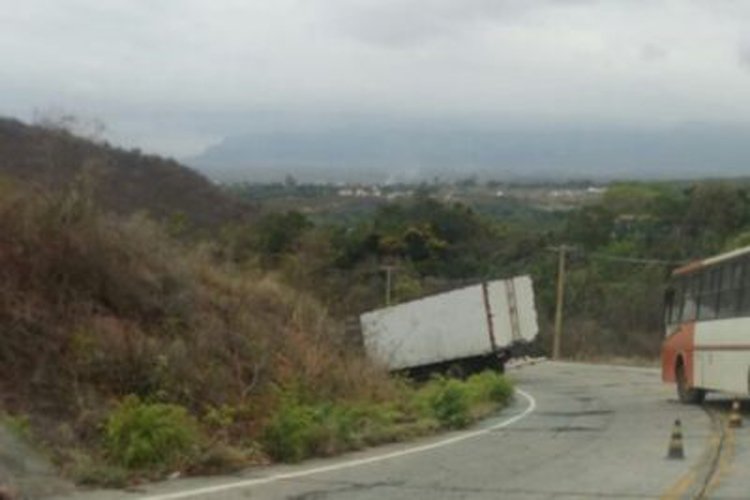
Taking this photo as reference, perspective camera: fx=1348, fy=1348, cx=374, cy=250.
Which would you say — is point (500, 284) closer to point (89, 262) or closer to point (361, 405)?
point (361, 405)

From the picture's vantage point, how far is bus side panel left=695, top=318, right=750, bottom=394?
23422mm

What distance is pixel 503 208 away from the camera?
120 meters

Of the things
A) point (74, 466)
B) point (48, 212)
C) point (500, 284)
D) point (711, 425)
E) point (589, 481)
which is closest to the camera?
point (74, 466)

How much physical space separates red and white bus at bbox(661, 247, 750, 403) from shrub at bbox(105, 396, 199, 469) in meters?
12.2

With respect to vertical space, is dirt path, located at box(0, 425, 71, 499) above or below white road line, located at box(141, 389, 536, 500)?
above

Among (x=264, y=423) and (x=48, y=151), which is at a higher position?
(x=48, y=151)

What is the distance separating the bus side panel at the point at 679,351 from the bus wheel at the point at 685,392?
0.21 meters

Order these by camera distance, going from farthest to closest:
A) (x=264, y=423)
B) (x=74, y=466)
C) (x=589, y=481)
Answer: (x=264, y=423), (x=589, y=481), (x=74, y=466)

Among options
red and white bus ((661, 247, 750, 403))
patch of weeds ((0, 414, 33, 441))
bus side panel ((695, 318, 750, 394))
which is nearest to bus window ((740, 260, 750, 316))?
red and white bus ((661, 247, 750, 403))

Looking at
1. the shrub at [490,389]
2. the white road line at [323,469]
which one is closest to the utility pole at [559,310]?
the shrub at [490,389]

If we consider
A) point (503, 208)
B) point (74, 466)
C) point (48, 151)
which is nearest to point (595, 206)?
point (503, 208)

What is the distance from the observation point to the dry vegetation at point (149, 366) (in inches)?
558

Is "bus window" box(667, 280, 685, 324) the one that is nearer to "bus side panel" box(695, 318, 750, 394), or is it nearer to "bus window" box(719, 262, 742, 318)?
"bus side panel" box(695, 318, 750, 394)

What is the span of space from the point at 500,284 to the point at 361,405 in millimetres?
19192
